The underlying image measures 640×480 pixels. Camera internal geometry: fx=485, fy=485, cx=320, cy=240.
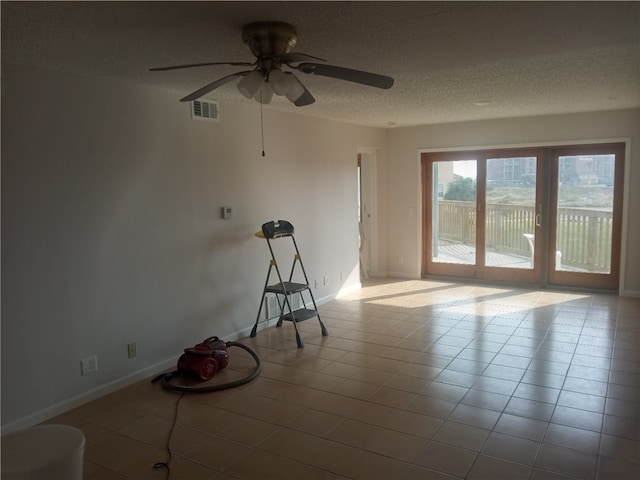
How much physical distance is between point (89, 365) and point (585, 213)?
19.5 ft

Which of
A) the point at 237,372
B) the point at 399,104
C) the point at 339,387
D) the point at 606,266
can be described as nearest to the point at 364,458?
the point at 339,387

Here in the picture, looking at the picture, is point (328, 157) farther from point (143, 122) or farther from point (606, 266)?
point (606, 266)

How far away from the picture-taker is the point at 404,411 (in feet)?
10.6

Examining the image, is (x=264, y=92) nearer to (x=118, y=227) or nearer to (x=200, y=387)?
(x=118, y=227)

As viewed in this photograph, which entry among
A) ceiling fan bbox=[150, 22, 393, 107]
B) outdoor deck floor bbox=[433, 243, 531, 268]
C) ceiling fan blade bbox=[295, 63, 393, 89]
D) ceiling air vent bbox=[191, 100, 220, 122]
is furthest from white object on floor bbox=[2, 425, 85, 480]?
outdoor deck floor bbox=[433, 243, 531, 268]

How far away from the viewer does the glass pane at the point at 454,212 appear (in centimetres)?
705

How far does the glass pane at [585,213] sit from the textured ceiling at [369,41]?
2171 mm

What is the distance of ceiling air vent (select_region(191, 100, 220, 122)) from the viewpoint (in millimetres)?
4168

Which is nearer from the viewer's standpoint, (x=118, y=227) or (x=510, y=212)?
(x=118, y=227)

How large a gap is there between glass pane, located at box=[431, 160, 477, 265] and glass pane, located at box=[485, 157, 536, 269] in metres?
0.23

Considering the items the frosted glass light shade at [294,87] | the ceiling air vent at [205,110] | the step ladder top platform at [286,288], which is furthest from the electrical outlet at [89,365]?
the frosted glass light shade at [294,87]

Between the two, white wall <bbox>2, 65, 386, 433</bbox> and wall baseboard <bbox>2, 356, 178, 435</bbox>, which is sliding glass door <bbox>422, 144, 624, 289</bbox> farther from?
wall baseboard <bbox>2, 356, 178, 435</bbox>

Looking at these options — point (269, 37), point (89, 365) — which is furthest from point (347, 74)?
point (89, 365)

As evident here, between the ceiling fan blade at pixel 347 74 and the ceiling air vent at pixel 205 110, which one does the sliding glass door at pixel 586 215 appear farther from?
the ceiling fan blade at pixel 347 74
